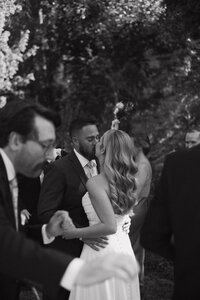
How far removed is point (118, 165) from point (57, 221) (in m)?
1.54

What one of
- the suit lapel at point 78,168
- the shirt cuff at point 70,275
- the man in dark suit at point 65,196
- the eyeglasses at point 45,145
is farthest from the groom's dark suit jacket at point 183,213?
the suit lapel at point 78,168

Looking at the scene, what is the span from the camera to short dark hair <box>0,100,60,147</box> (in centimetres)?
291

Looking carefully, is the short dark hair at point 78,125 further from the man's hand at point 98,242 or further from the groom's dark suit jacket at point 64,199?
the man's hand at point 98,242

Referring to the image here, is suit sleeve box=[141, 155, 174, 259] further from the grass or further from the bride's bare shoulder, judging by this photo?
the grass

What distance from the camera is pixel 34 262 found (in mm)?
2426

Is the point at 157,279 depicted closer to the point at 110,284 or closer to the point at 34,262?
the point at 110,284

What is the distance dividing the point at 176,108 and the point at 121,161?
1410cm

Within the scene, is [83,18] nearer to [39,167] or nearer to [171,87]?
[171,87]

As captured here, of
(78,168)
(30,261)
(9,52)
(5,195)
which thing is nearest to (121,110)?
(9,52)

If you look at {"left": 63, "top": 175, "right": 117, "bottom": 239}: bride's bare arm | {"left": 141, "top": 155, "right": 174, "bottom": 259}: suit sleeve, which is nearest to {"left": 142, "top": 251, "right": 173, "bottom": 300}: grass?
{"left": 63, "top": 175, "right": 117, "bottom": 239}: bride's bare arm

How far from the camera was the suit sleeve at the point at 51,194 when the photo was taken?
209 inches

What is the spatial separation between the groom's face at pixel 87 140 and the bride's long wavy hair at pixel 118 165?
1097 mm

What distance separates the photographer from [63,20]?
19.7 meters

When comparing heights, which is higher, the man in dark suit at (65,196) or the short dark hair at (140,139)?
the short dark hair at (140,139)
